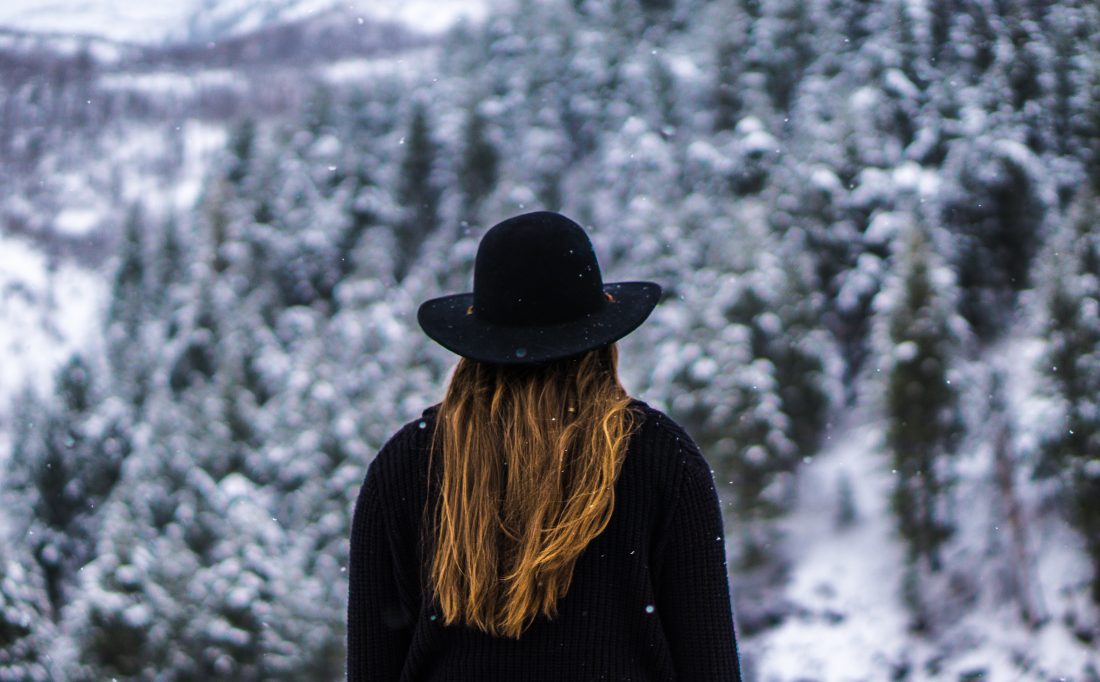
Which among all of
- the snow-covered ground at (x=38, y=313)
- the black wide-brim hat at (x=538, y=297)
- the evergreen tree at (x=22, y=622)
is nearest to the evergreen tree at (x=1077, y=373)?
the black wide-brim hat at (x=538, y=297)

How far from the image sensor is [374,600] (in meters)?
1.57

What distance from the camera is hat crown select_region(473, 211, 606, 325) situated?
146 cm

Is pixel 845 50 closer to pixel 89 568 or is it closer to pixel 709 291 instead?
pixel 709 291

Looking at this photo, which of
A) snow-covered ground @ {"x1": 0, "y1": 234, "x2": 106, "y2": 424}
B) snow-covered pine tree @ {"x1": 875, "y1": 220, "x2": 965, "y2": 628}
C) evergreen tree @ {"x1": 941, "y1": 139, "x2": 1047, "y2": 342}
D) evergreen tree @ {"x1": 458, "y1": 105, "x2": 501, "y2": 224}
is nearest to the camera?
snow-covered pine tree @ {"x1": 875, "y1": 220, "x2": 965, "y2": 628}

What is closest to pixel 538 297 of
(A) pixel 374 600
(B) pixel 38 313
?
(A) pixel 374 600

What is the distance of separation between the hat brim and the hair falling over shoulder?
43 millimetres

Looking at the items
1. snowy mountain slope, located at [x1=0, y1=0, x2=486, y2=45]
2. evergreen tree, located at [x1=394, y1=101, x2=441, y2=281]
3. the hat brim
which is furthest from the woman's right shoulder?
snowy mountain slope, located at [x1=0, y1=0, x2=486, y2=45]

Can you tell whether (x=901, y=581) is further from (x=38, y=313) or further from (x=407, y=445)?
(x=38, y=313)

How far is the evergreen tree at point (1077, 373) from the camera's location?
19.6 feet

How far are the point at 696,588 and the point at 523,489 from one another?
13.0 inches

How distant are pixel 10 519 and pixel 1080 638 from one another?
331 inches

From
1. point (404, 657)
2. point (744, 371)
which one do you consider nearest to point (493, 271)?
point (404, 657)

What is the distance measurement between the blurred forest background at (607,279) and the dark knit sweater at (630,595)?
5216 millimetres

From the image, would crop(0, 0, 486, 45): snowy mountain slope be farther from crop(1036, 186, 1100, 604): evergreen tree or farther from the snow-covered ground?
crop(1036, 186, 1100, 604): evergreen tree
